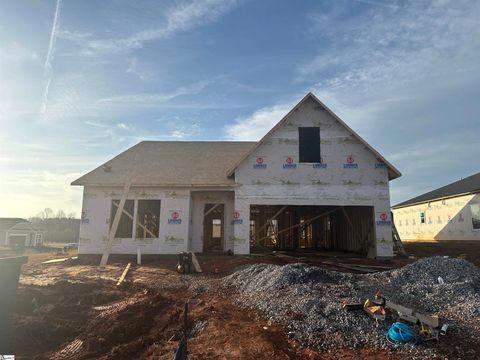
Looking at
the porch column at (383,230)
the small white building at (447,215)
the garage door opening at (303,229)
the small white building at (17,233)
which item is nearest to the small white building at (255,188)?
the porch column at (383,230)

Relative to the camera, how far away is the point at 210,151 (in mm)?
23250

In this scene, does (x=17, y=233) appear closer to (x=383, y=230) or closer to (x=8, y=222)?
(x=8, y=222)

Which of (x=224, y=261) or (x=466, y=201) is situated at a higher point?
(x=466, y=201)

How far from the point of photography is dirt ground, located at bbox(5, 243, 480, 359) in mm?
5723

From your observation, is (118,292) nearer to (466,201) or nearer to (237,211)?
(237,211)

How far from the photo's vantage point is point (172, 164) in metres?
21.0

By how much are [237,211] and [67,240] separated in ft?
199

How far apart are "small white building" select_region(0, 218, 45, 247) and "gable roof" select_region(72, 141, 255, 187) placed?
1486 inches

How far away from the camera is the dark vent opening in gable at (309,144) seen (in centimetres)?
1827

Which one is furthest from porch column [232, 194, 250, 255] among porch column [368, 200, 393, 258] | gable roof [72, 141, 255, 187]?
porch column [368, 200, 393, 258]

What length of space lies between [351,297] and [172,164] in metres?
15.1

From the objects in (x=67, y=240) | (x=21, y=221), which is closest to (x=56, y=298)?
(x=21, y=221)

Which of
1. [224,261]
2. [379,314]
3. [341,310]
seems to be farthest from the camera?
[224,261]

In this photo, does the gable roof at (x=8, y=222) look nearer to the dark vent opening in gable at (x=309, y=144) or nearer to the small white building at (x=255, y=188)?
the small white building at (x=255, y=188)
